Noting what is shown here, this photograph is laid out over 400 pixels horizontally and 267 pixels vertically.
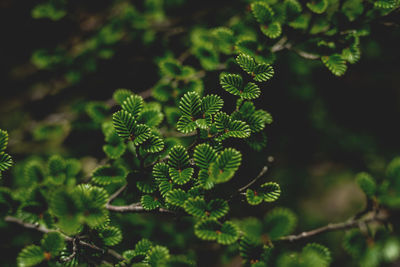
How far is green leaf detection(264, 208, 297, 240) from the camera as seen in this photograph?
773 millimetres

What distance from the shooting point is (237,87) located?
0.95 meters

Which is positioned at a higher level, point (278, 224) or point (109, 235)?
point (278, 224)

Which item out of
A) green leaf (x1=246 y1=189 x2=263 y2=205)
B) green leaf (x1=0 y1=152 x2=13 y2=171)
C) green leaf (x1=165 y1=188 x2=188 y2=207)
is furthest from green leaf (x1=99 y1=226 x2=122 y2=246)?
green leaf (x1=246 y1=189 x2=263 y2=205)

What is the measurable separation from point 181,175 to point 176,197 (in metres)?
0.08

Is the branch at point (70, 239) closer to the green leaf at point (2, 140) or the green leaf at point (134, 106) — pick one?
the green leaf at point (2, 140)

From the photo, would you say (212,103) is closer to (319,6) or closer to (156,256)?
(156,256)

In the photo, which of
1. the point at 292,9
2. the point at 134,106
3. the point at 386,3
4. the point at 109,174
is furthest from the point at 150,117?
the point at 386,3

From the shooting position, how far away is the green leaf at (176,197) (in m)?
0.86

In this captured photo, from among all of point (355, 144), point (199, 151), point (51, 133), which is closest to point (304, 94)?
point (355, 144)

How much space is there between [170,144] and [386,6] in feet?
3.41

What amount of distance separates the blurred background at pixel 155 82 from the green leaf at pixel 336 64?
1.69 ft

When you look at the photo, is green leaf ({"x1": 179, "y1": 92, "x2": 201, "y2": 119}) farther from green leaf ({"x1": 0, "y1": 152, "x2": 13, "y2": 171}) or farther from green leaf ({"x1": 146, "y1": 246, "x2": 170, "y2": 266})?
green leaf ({"x1": 0, "y1": 152, "x2": 13, "y2": 171})

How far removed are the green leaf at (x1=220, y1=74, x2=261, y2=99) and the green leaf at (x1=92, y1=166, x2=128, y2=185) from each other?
1.95 ft

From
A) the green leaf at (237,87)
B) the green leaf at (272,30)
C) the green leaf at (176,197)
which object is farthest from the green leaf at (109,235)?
the green leaf at (272,30)
